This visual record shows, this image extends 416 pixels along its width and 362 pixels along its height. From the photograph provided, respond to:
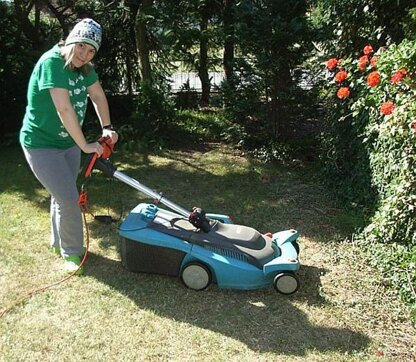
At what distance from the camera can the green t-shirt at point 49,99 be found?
9.55ft

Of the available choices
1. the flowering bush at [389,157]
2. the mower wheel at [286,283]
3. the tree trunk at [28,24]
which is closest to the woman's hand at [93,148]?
the mower wheel at [286,283]

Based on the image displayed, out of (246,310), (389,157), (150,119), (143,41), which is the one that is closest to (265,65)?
(150,119)

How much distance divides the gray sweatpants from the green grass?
0.87 feet

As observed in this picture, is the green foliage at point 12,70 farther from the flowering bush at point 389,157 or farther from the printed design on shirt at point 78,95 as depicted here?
the flowering bush at point 389,157

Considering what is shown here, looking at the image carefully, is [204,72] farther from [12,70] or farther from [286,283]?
[286,283]

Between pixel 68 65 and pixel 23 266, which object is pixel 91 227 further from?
pixel 68 65

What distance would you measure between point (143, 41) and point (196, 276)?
16.2 ft

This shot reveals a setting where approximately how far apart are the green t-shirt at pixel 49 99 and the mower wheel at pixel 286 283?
1.74m

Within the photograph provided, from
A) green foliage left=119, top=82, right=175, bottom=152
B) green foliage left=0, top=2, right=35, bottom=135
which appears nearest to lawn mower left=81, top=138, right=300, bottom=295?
green foliage left=119, top=82, right=175, bottom=152

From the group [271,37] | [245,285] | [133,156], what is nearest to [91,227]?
[245,285]

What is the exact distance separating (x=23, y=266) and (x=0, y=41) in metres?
4.33

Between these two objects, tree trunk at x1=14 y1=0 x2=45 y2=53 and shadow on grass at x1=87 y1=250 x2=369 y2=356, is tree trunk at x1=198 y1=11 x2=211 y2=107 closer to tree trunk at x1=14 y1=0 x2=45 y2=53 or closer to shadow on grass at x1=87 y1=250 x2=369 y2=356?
tree trunk at x1=14 y1=0 x2=45 y2=53

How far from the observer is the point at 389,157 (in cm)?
352

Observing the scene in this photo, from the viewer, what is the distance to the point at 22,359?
263cm
